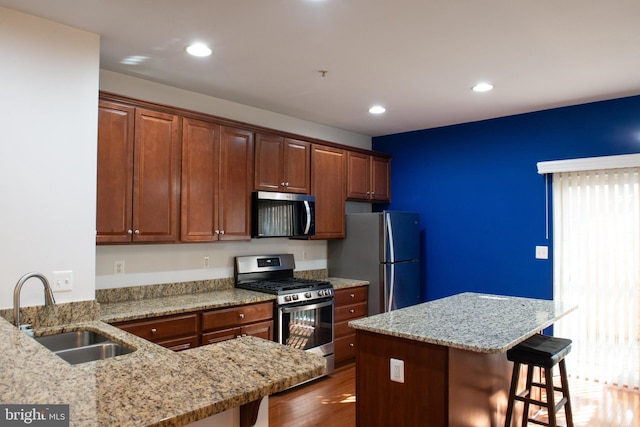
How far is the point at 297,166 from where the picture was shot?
439 cm

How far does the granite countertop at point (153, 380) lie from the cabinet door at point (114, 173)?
1.39 meters

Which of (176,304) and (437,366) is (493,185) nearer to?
(437,366)

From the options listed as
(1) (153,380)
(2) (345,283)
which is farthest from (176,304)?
(1) (153,380)

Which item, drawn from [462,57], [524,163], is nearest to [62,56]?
[462,57]

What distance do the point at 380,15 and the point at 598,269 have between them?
319 centimetres

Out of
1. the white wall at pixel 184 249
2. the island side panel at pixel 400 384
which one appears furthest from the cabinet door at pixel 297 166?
the island side panel at pixel 400 384

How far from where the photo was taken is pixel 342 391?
3.83m

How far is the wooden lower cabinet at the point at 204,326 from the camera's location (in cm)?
295

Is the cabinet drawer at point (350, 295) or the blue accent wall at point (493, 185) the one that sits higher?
the blue accent wall at point (493, 185)

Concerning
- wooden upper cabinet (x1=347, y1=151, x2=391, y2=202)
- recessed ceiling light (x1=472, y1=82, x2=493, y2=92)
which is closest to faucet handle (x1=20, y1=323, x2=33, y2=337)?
wooden upper cabinet (x1=347, y1=151, x2=391, y2=202)

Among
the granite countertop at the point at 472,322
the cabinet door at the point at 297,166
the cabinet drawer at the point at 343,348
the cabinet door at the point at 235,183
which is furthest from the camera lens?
the cabinet drawer at the point at 343,348

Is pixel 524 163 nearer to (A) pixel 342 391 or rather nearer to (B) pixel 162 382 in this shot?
(A) pixel 342 391

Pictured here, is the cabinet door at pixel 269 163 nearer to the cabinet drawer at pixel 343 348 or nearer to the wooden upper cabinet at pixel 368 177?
the wooden upper cabinet at pixel 368 177

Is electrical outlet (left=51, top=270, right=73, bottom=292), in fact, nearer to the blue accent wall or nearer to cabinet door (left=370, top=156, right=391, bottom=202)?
cabinet door (left=370, top=156, right=391, bottom=202)
